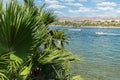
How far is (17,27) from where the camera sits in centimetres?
486

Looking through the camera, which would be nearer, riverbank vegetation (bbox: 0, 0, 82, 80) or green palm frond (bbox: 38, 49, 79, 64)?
riverbank vegetation (bbox: 0, 0, 82, 80)

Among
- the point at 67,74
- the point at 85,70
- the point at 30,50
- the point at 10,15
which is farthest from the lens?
the point at 85,70

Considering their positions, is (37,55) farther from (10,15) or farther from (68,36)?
(68,36)

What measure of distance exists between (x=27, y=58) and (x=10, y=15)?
886mm

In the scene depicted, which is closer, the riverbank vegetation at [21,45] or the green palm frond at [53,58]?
the riverbank vegetation at [21,45]

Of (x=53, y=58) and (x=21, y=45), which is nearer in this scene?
(x=21, y=45)

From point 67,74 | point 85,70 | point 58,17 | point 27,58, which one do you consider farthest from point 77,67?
point 27,58

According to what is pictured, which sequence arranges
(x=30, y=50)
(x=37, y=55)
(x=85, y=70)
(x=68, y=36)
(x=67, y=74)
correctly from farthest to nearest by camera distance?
(x=85, y=70) < (x=68, y=36) < (x=67, y=74) < (x=37, y=55) < (x=30, y=50)

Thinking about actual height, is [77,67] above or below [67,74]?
below

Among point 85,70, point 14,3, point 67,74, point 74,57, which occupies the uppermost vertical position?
point 14,3

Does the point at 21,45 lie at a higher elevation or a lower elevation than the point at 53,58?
higher

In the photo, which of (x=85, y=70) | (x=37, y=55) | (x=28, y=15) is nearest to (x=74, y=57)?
(x=37, y=55)

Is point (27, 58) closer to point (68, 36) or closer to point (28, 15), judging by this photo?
point (28, 15)

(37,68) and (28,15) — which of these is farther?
(37,68)
